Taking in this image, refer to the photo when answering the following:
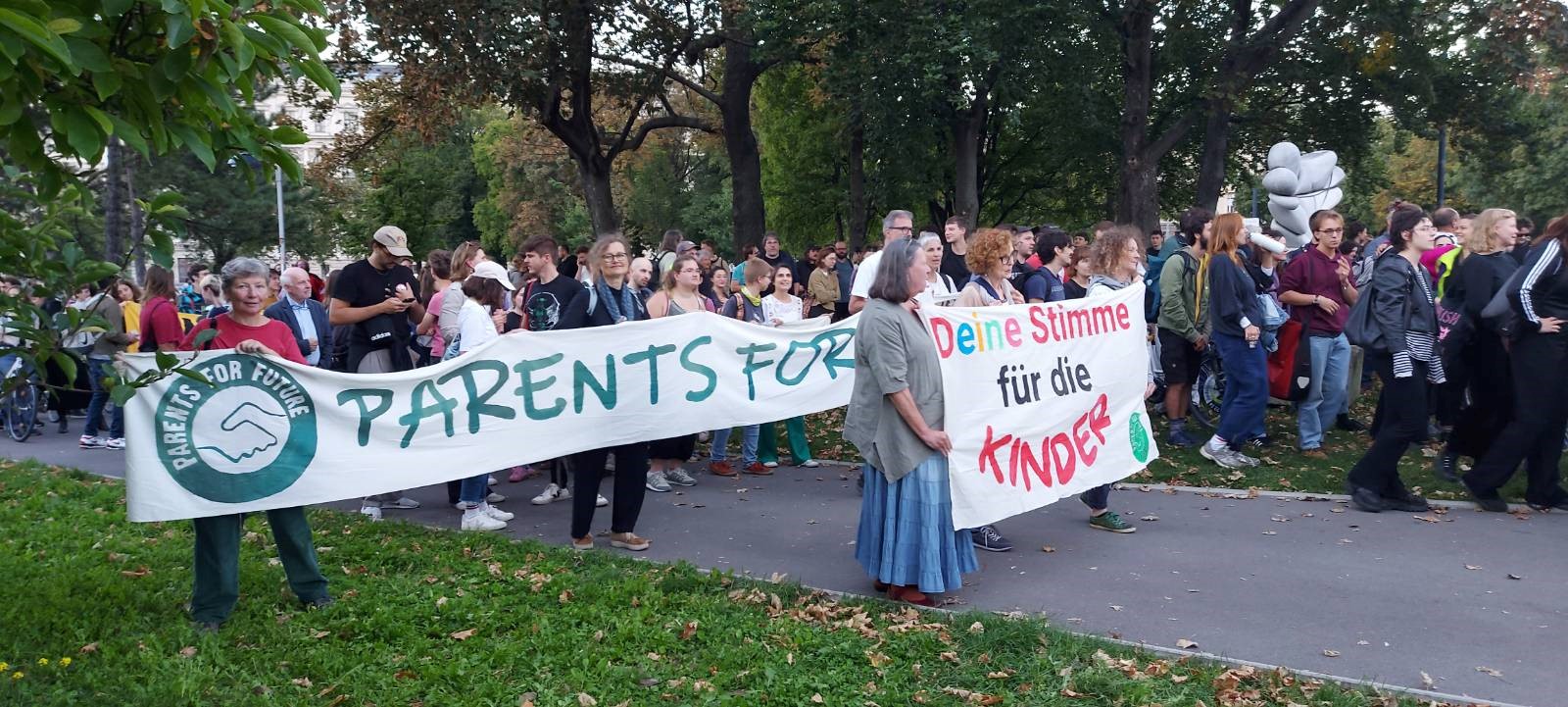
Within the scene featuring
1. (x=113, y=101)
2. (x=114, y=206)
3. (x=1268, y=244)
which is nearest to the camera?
(x=113, y=101)

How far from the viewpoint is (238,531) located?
228 inches

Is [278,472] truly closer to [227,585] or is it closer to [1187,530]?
[227,585]

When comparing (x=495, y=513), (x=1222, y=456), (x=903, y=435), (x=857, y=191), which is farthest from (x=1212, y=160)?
(x=903, y=435)

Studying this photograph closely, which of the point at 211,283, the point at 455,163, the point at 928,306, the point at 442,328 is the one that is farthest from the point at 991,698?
the point at 455,163

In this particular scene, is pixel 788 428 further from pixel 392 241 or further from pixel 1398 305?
pixel 1398 305

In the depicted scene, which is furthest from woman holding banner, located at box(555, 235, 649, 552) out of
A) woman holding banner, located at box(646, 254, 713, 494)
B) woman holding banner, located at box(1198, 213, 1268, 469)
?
woman holding banner, located at box(1198, 213, 1268, 469)

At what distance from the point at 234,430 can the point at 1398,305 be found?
7280mm

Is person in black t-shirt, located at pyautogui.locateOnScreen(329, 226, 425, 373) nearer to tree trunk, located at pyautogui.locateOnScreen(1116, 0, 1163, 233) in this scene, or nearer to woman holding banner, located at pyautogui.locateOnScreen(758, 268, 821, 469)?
woman holding banner, located at pyautogui.locateOnScreen(758, 268, 821, 469)

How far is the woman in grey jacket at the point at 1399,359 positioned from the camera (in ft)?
25.8

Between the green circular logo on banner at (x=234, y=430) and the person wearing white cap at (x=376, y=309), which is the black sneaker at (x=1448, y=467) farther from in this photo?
the green circular logo on banner at (x=234, y=430)

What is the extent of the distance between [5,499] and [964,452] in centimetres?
760

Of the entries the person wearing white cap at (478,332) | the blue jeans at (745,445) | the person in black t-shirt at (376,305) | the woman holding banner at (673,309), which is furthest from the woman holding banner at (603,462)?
the blue jeans at (745,445)

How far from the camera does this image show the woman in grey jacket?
7852 millimetres

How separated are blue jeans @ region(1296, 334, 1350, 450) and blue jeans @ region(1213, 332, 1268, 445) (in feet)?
2.41
